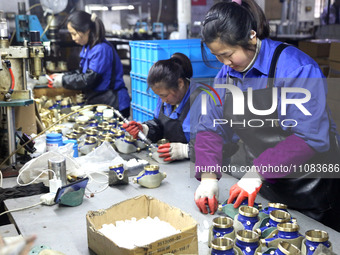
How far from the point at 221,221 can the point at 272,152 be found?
1.38 feet

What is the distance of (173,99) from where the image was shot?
8.11 ft

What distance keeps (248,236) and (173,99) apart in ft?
4.48

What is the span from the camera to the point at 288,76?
162 centimetres

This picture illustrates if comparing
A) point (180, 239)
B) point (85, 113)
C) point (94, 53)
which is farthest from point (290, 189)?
point (94, 53)

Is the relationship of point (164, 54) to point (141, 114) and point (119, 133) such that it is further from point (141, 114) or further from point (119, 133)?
point (119, 133)

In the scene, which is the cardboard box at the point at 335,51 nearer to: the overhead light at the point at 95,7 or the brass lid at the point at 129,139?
the brass lid at the point at 129,139

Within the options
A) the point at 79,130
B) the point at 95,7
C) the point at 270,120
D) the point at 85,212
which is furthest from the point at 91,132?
the point at 95,7

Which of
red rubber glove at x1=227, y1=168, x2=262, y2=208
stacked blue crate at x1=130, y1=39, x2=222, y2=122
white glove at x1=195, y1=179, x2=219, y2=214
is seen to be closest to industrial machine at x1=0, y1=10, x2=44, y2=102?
stacked blue crate at x1=130, y1=39, x2=222, y2=122

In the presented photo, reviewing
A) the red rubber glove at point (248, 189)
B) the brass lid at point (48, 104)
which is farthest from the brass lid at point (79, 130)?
the red rubber glove at point (248, 189)

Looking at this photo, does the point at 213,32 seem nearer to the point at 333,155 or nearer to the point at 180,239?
the point at 333,155

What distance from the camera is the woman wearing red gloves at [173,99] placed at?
2410 millimetres

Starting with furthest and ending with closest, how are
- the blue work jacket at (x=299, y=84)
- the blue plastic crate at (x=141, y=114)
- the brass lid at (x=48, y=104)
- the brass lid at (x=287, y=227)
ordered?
A: the brass lid at (x=48, y=104)
the blue plastic crate at (x=141, y=114)
the blue work jacket at (x=299, y=84)
the brass lid at (x=287, y=227)

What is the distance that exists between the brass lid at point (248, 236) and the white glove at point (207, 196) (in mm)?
362

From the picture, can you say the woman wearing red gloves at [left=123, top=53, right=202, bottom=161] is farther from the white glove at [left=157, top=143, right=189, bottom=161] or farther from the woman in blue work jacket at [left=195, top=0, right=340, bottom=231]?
the woman in blue work jacket at [left=195, top=0, right=340, bottom=231]
